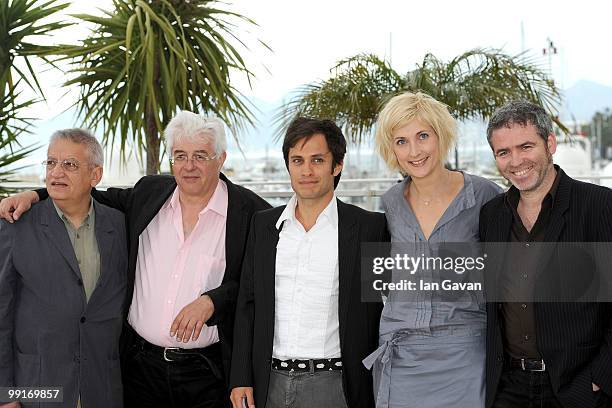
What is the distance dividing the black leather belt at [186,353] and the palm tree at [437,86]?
3.11 meters

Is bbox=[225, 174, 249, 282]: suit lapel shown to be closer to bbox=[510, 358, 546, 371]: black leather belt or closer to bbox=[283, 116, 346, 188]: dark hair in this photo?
bbox=[283, 116, 346, 188]: dark hair

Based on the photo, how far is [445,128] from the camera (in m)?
2.48

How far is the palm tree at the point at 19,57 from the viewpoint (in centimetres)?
457

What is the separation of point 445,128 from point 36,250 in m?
1.71

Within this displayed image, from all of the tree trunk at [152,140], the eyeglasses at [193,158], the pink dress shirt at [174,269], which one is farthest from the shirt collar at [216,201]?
the tree trunk at [152,140]

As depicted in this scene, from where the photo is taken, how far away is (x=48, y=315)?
8.53 ft

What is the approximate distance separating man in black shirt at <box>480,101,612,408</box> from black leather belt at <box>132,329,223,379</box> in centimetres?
117

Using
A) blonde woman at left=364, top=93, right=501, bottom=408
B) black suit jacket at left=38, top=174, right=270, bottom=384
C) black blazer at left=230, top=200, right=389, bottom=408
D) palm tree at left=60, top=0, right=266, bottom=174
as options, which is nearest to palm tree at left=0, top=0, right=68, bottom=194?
palm tree at left=60, top=0, right=266, bottom=174

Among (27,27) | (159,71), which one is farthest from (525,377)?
(27,27)

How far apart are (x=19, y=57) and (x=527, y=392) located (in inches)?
172

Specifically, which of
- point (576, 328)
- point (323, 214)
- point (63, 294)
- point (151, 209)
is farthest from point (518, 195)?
point (63, 294)

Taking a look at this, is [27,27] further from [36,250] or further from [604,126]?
[604,126]

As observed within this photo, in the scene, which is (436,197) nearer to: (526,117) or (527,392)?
(526,117)

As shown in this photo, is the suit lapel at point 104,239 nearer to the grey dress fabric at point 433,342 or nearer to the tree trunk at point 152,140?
the grey dress fabric at point 433,342
